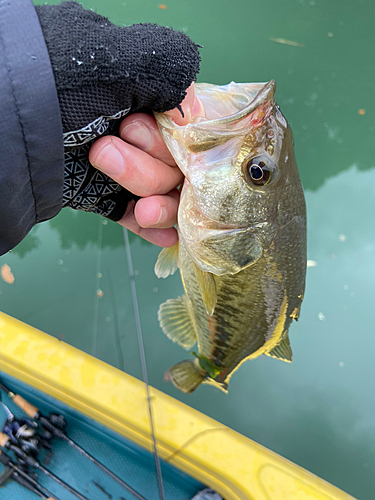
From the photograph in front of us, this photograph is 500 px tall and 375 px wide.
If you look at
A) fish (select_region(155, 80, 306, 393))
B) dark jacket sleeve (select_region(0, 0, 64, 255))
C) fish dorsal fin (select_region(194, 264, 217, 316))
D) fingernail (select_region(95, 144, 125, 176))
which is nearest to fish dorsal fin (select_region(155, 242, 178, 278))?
fish (select_region(155, 80, 306, 393))

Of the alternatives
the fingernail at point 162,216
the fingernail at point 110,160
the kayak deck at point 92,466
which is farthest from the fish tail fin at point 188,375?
the fingernail at point 110,160

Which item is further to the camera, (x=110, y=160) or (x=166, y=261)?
(x=166, y=261)

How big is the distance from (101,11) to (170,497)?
9.54 feet

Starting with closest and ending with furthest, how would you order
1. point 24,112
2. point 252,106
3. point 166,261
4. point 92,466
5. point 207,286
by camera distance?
1. point 24,112
2. point 252,106
3. point 207,286
4. point 166,261
5. point 92,466

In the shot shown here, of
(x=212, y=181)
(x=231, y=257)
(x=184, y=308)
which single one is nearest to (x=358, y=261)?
(x=184, y=308)

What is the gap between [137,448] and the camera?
4.67 feet

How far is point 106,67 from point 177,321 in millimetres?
1164

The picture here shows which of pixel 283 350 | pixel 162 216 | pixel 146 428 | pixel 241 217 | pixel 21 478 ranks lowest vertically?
pixel 21 478

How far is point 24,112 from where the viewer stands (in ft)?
2.02

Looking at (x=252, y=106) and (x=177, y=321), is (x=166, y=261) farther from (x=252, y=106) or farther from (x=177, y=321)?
(x=252, y=106)

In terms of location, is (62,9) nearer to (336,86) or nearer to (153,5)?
(153,5)

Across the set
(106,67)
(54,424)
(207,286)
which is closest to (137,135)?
(106,67)

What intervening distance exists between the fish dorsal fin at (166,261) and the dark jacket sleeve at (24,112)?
0.61 metres

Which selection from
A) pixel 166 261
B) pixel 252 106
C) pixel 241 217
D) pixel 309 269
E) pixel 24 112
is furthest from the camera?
pixel 309 269
